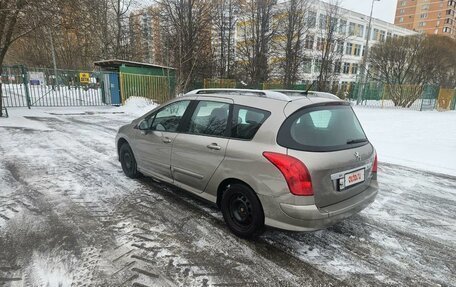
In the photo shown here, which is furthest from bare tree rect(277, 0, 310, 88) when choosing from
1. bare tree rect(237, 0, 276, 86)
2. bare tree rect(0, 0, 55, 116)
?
bare tree rect(0, 0, 55, 116)

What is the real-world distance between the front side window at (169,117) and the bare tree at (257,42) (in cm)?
2431

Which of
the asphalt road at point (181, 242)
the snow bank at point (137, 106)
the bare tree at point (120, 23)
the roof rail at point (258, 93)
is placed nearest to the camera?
the asphalt road at point (181, 242)

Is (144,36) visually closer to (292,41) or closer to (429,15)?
(292,41)

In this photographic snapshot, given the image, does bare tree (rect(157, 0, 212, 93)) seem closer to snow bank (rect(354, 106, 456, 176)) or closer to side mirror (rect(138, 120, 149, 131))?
snow bank (rect(354, 106, 456, 176))

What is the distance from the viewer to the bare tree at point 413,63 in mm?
23469

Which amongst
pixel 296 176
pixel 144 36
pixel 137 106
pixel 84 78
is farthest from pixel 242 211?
pixel 144 36

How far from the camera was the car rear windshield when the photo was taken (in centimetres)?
279

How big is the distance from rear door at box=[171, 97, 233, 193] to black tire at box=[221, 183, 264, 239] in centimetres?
36

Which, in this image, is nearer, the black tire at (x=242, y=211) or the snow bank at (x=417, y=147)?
the black tire at (x=242, y=211)

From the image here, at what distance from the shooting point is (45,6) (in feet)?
32.6

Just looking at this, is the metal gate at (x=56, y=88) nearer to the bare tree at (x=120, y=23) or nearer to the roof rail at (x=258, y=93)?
the bare tree at (x=120, y=23)

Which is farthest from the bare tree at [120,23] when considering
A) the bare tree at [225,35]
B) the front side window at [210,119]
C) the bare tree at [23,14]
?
the front side window at [210,119]

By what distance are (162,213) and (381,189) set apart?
378 centimetres

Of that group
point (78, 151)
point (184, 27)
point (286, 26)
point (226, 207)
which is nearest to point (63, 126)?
point (78, 151)
